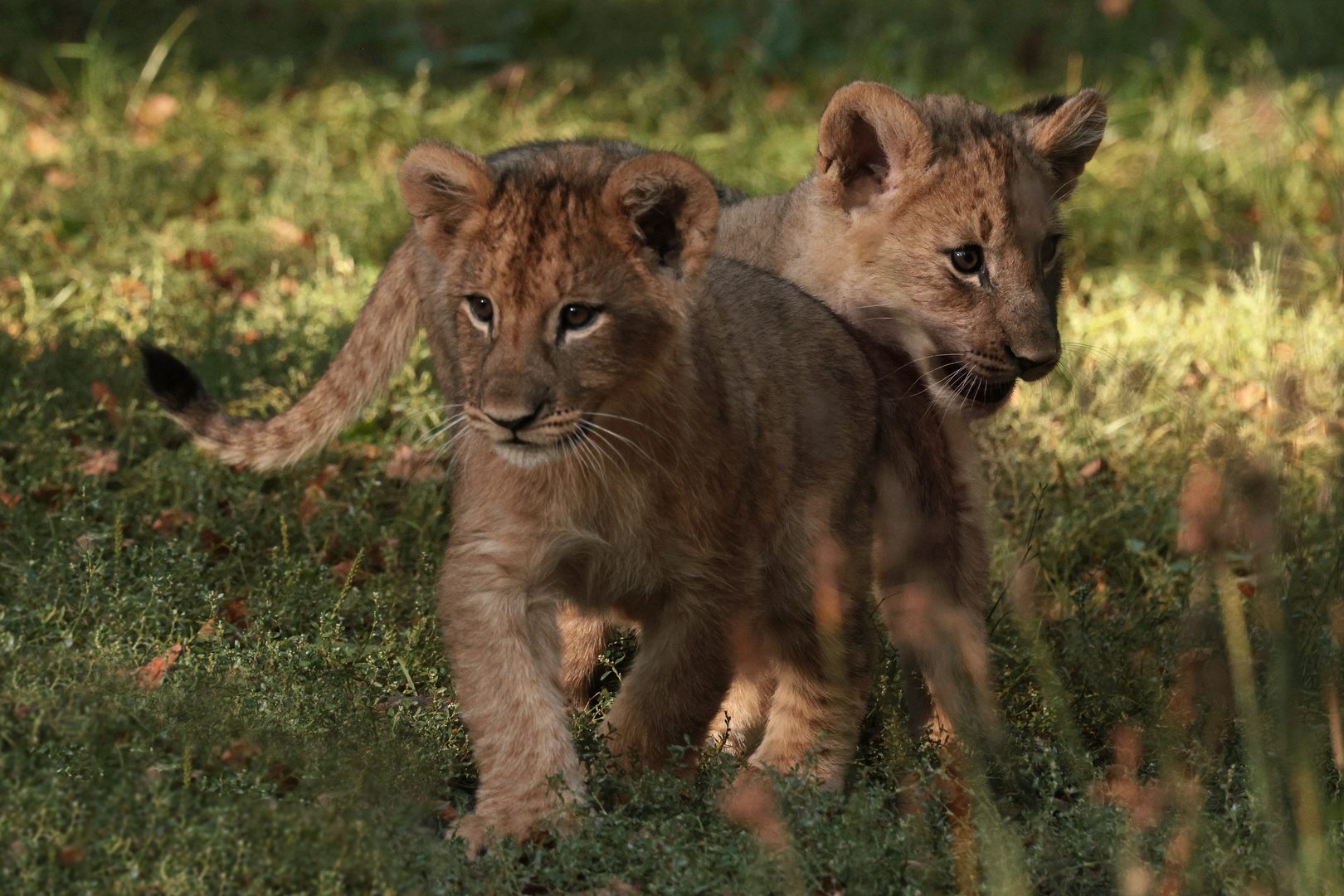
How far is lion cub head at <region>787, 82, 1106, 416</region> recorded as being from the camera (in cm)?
419

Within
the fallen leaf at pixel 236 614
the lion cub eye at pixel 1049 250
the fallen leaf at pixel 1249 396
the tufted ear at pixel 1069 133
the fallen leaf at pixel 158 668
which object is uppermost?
the tufted ear at pixel 1069 133

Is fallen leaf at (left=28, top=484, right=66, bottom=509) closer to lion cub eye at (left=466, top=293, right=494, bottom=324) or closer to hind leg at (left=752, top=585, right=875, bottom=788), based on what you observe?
lion cub eye at (left=466, top=293, right=494, bottom=324)

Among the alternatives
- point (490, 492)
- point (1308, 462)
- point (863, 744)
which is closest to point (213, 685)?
point (490, 492)

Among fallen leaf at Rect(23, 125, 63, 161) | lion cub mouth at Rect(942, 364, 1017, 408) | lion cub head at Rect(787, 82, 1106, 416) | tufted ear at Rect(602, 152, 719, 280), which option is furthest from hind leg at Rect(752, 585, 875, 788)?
fallen leaf at Rect(23, 125, 63, 161)

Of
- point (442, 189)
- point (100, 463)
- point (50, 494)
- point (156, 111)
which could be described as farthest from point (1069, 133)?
point (156, 111)

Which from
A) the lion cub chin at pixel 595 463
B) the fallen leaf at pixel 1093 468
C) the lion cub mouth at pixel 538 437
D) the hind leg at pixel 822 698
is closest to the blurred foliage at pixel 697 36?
the fallen leaf at pixel 1093 468

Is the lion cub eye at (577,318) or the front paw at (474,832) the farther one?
the lion cub eye at (577,318)

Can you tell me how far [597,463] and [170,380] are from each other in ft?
5.30

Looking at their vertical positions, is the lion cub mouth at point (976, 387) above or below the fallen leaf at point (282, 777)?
above

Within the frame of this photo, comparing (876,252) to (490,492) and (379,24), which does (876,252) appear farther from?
(379,24)

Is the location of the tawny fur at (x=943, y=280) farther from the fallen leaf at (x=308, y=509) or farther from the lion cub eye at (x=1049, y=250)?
the fallen leaf at (x=308, y=509)

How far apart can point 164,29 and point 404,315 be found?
7.01 metres

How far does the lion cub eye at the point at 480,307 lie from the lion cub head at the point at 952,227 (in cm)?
134

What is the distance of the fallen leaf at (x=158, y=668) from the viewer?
3.58 m
